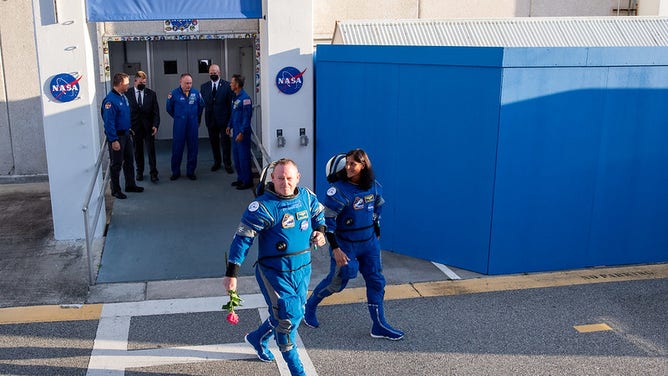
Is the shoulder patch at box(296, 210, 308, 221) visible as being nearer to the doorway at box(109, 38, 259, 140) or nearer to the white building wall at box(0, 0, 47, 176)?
the doorway at box(109, 38, 259, 140)

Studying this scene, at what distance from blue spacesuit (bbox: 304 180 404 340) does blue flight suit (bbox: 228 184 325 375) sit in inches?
24.8

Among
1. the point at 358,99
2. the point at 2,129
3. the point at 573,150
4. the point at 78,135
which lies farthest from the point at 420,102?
the point at 2,129

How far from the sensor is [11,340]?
20.1 ft

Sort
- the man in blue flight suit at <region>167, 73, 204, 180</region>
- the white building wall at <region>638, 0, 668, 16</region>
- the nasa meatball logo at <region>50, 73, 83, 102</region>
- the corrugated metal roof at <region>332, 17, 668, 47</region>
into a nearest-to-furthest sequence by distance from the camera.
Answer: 1. the nasa meatball logo at <region>50, 73, 83, 102</region>
2. the corrugated metal roof at <region>332, 17, 668, 47</region>
3. the man in blue flight suit at <region>167, 73, 204, 180</region>
4. the white building wall at <region>638, 0, 668, 16</region>

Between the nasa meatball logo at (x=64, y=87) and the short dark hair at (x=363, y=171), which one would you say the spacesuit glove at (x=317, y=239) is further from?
the nasa meatball logo at (x=64, y=87)

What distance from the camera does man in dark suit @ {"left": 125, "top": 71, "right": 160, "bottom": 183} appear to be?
10297 millimetres

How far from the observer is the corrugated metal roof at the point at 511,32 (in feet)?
31.9

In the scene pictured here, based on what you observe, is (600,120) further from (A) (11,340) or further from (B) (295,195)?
(A) (11,340)

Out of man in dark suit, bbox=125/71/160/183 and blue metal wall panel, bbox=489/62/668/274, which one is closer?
blue metal wall panel, bbox=489/62/668/274

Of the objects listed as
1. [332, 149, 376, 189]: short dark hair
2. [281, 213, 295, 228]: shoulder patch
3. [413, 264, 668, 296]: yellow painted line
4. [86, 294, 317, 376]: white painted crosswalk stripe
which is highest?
[332, 149, 376, 189]: short dark hair

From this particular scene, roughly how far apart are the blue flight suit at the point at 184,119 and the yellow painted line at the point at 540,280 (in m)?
4.85

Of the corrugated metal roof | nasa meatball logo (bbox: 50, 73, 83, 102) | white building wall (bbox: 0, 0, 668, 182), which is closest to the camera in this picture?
nasa meatball logo (bbox: 50, 73, 83, 102)

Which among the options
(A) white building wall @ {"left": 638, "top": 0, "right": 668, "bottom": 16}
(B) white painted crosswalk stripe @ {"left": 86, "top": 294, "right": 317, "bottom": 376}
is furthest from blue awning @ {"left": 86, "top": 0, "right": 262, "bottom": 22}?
(A) white building wall @ {"left": 638, "top": 0, "right": 668, "bottom": 16}

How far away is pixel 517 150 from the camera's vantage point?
772 centimetres
